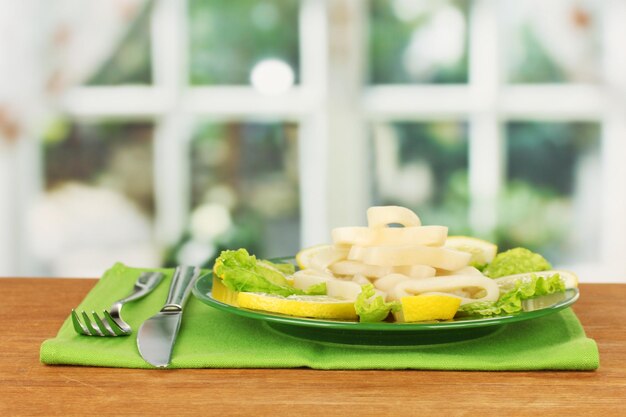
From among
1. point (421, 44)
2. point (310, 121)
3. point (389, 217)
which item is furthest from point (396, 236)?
point (421, 44)

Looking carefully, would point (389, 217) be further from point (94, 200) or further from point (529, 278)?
point (94, 200)

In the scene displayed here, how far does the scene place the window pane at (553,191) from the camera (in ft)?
11.8

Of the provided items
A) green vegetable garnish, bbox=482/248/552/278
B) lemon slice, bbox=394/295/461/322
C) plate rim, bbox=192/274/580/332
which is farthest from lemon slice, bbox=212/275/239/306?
green vegetable garnish, bbox=482/248/552/278

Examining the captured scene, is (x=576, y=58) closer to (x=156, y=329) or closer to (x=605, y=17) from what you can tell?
(x=605, y=17)

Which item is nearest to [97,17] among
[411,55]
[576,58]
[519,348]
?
[411,55]

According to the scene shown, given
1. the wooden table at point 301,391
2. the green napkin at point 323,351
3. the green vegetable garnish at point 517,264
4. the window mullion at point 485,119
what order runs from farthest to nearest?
the window mullion at point 485,119, the green vegetable garnish at point 517,264, the green napkin at point 323,351, the wooden table at point 301,391

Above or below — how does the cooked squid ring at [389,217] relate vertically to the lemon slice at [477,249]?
above

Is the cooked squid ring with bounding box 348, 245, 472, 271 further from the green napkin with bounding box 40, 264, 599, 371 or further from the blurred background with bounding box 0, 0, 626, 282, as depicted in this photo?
the blurred background with bounding box 0, 0, 626, 282

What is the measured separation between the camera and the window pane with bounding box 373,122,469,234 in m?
3.59

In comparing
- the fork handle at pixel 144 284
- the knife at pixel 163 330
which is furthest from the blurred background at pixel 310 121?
the knife at pixel 163 330

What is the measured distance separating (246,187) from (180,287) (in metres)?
2.55

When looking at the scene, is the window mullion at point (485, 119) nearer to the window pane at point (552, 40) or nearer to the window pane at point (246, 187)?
the window pane at point (552, 40)

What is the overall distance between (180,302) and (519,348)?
38 centimetres

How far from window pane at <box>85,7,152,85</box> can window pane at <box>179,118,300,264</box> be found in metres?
0.31
